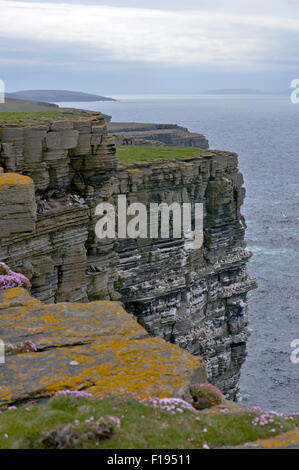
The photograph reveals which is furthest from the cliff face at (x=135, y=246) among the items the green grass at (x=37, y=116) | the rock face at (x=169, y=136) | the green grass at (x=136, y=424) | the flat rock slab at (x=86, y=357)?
the rock face at (x=169, y=136)

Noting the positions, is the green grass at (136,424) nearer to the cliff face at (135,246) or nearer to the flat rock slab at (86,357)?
the flat rock slab at (86,357)

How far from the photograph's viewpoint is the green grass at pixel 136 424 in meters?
9.70

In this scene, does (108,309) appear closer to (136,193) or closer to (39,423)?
(39,423)

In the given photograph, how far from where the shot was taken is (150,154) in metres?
53.2

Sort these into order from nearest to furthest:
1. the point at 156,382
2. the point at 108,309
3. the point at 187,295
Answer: the point at 156,382
the point at 108,309
the point at 187,295

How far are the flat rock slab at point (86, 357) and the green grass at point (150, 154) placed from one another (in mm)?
33399

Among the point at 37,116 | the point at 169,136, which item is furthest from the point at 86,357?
the point at 169,136

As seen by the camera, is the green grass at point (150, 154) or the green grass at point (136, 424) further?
the green grass at point (150, 154)

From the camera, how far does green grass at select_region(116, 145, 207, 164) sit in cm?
4947

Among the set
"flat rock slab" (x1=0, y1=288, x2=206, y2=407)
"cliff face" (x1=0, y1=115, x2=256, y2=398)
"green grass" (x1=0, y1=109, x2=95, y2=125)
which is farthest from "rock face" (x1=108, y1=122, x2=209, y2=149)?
"flat rock slab" (x1=0, y1=288, x2=206, y2=407)

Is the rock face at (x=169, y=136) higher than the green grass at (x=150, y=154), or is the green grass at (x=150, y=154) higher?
the green grass at (x=150, y=154)

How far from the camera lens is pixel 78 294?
108 feet
